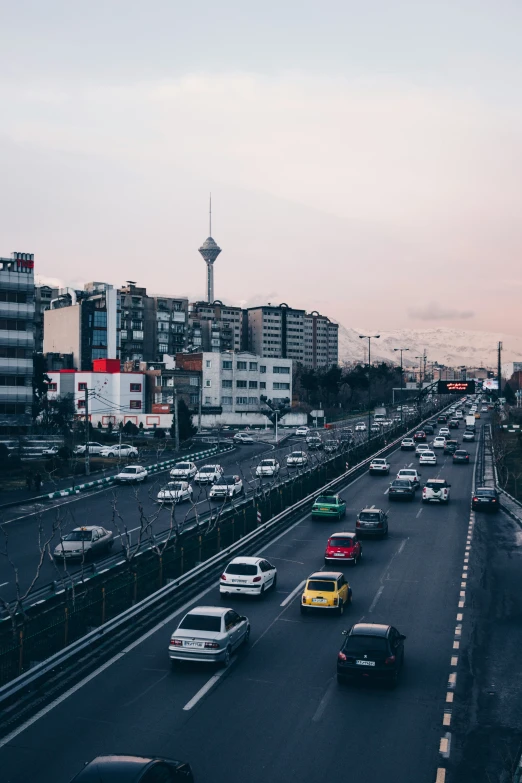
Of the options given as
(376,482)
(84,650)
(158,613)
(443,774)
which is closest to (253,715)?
(443,774)

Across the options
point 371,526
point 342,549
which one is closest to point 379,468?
point 371,526

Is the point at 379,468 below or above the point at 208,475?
below

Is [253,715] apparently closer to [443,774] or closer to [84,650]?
[443,774]

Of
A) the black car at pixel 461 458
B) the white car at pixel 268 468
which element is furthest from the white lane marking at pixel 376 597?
the black car at pixel 461 458

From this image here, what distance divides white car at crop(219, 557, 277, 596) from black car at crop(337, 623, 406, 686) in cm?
793

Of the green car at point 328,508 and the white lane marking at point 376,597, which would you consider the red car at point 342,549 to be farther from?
the green car at point 328,508

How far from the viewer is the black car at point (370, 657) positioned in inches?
727

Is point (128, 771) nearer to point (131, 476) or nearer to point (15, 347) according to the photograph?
point (131, 476)

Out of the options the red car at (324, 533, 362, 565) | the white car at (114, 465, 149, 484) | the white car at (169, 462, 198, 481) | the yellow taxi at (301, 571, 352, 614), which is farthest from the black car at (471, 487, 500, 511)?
the white car at (114, 465, 149, 484)

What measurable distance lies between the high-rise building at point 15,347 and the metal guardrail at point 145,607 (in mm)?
46280

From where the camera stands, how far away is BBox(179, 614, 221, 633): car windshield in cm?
2009

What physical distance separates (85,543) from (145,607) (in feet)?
31.0

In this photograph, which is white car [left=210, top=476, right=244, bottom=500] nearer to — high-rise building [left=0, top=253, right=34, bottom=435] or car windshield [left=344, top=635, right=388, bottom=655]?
car windshield [left=344, top=635, right=388, bottom=655]

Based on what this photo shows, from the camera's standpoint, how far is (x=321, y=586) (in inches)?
995
